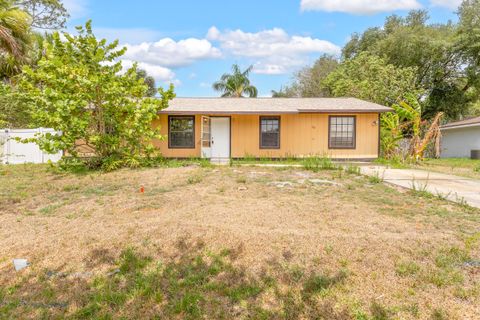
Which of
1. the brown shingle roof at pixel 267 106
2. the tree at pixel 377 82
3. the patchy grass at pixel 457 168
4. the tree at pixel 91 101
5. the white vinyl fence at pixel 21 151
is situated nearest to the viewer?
the tree at pixel 91 101

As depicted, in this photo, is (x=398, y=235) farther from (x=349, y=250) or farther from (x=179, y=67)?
(x=179, y=67)

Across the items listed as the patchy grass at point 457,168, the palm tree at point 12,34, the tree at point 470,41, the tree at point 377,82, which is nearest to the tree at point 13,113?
the palm tree at point 12,34

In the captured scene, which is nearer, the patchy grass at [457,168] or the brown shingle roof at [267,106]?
the patchy grass at [457,168]

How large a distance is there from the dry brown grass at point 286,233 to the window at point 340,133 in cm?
656

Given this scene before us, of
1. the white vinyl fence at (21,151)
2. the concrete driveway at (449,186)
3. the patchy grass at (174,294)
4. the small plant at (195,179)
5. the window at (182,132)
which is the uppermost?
the window at (182,132)

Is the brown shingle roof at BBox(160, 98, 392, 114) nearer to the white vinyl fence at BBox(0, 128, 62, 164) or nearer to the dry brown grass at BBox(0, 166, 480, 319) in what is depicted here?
the white vinyl fence at BBox(0, 128, 62, 164)

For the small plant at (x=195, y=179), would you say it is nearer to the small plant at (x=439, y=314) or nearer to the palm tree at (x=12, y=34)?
the small plant at (x=439, y=314)

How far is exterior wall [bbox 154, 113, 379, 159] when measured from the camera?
13.7m

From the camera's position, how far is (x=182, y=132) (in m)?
13.8

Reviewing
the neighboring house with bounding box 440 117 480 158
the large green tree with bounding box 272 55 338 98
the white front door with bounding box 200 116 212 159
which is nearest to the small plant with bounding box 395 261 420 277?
the white front door with bounding box 200 116 212 159

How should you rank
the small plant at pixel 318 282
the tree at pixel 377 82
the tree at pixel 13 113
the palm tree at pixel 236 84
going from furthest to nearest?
the palm tree at pixel 236 84 < the tree at pixel 377 82 < the tree at pixel 13 113 < the small plant at pixel 318 282

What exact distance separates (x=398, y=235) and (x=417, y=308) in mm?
1618

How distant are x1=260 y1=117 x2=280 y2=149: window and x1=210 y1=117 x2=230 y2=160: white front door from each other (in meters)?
1.45

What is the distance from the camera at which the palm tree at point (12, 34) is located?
412 inches
